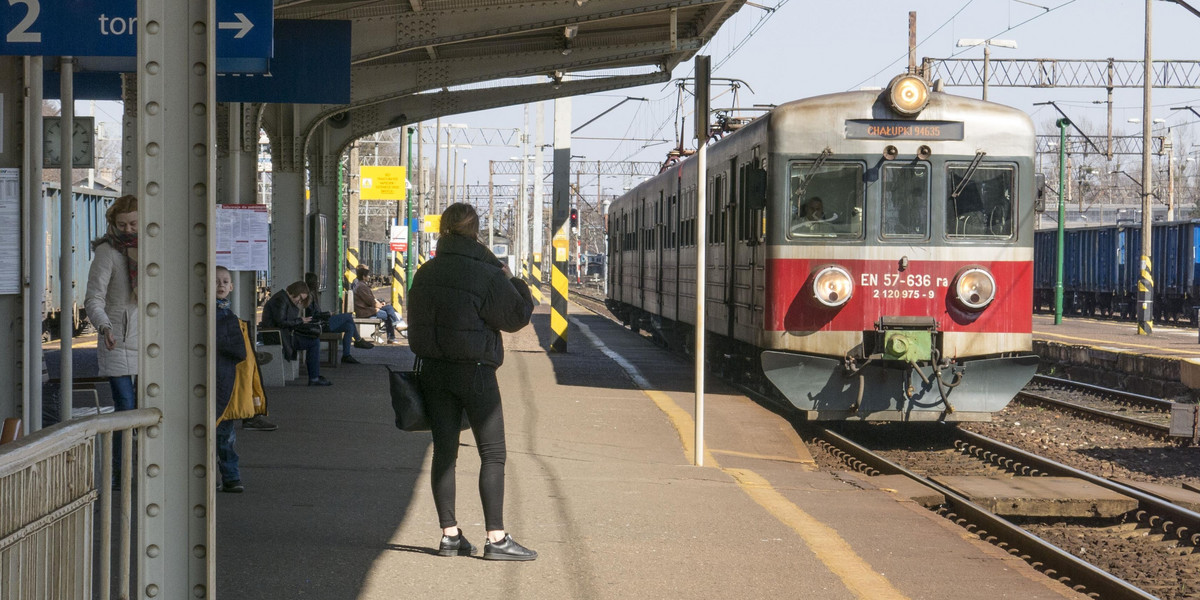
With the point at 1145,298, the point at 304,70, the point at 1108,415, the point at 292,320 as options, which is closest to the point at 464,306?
the point at 304,70

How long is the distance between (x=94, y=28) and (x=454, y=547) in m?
3.26

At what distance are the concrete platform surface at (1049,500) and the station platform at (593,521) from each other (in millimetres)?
779

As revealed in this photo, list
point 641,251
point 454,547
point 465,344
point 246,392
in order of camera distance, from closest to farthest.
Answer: point 465,344, point 454,547, point 246,392, point 641,251

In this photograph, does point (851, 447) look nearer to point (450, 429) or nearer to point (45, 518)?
point (450, 429)

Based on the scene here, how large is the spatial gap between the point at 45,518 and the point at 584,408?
1014 cm

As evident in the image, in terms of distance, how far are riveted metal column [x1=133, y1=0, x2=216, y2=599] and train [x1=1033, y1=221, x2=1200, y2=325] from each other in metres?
30.5

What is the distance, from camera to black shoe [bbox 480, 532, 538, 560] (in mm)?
6375

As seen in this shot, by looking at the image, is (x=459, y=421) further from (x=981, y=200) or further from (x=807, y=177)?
→ (x=981, y=200)

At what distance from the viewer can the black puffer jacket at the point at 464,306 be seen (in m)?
6.18

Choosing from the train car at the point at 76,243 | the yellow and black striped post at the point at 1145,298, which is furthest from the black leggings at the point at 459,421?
the yellow and black striped post at the point at 1145,298

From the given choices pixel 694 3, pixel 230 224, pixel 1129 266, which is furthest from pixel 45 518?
pixel 1129 266

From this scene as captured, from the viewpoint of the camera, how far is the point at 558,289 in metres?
20.7

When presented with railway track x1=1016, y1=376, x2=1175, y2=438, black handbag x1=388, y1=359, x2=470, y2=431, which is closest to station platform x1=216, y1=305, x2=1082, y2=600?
black handbag x1=388, y1=359, x2=470, y2=431

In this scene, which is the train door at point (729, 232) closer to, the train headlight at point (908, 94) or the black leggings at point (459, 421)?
the train headlight at point (908, 94)
